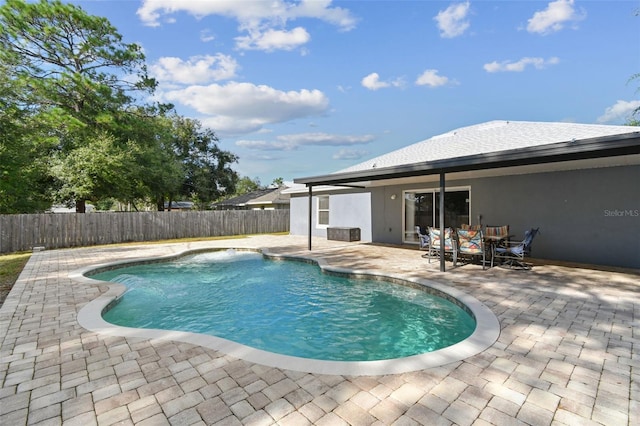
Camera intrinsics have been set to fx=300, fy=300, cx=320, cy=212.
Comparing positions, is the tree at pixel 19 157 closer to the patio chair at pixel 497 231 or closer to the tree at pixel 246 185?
the patio chair at pixel 497 231

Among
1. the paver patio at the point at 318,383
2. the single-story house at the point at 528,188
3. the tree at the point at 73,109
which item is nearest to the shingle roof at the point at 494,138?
the single-story house at the point at 528,188

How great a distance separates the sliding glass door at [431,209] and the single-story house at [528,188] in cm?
4

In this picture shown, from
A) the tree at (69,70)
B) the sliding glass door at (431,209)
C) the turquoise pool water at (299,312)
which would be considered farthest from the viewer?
the tree at (69,70)

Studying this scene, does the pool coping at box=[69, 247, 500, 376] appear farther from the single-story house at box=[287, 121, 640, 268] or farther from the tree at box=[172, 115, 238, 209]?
the tree at box=[172, 115, 238, 209]

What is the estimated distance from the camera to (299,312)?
17.9 feet

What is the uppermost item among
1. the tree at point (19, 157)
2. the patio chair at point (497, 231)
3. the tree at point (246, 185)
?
the tree at point (246, 185)

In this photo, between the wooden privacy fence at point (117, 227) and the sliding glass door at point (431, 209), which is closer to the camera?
the sliding glass door at point (431, 209)

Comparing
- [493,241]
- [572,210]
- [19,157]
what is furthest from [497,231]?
[19,157]

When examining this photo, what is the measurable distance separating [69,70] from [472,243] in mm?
21793

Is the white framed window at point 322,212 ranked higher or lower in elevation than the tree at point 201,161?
lower

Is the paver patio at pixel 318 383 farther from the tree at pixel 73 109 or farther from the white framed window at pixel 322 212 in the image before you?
the tree at pixel 73 109

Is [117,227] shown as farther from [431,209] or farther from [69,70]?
[431,209]

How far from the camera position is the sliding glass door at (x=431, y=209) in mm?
10614

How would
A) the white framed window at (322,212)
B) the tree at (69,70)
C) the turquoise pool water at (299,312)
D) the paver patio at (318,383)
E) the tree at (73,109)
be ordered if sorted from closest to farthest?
the paver patio at (318,383) < the turquoise pool water at (299,312) < the tree at (73,109) < the tree at (69,70) < the white framed window at (322,212)
